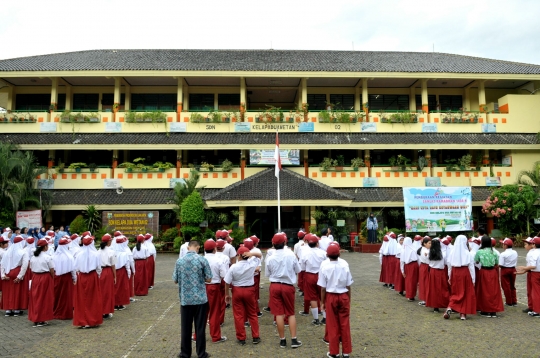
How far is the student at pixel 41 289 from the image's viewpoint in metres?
9.18

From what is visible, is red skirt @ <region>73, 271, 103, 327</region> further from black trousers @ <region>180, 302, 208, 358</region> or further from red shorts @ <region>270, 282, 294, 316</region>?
red shorts @ <region>270, 282, 294, 316</region>

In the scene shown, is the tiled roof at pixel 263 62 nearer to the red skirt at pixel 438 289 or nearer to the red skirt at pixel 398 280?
the red skirt at pixel 398 280

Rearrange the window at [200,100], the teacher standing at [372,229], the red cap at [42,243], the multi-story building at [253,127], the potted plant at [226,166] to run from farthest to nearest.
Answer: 1. the window at [200,100]
2. the potted plant at [226,166]
3. the multi-story building at [253,127]
4. the teacher standing at [372,229]
5. the red cap at [42,243]

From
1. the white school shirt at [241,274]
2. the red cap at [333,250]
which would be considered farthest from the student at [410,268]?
the white school shirt at [241,274]

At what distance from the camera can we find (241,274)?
7.71 meters

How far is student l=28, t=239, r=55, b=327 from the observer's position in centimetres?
918

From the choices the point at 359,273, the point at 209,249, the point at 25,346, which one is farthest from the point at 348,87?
the point at 25,346

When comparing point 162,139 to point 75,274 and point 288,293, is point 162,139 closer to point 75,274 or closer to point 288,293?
point 75,274

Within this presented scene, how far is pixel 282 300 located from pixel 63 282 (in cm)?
550

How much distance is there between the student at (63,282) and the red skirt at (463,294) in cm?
867

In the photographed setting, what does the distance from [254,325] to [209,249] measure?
1.61 metres

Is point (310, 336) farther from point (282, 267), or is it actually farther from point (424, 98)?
point (424, 98)

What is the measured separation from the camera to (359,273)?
15922mm

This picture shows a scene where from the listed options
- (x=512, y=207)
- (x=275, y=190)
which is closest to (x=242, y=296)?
(x=275, y=190)
